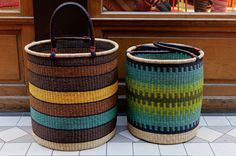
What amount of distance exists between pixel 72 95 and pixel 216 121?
1.49 meters

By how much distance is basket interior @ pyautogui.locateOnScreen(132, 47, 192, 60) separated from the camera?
323 cm

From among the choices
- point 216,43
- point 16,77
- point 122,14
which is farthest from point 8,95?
point 216,43

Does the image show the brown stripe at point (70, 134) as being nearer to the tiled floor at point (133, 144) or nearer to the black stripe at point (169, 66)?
the tiled floor at point (133, 144)

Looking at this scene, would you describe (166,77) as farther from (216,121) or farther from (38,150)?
(38,150)

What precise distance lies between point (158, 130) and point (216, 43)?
3.68 ft

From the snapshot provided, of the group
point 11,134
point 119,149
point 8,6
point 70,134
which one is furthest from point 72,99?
point 8,6

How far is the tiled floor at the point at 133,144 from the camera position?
299 cm

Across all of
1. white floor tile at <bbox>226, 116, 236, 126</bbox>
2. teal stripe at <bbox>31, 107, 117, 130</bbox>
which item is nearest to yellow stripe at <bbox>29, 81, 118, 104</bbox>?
teal stripe at <bbox>31, 107, 117, 130</bbox>

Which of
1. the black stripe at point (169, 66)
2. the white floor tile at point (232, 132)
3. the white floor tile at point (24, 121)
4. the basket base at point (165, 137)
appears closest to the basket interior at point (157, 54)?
the black stripe at point (169, 66)

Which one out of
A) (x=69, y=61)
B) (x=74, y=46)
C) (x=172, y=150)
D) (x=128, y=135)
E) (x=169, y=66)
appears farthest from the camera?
(x=74, y=46)

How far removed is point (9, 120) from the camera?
11.7 ft

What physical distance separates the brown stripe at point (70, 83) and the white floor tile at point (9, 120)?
730 mm

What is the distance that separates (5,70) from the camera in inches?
145

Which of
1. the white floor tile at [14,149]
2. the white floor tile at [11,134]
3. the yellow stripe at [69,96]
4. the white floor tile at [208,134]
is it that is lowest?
the white floor tile at [14,149]
